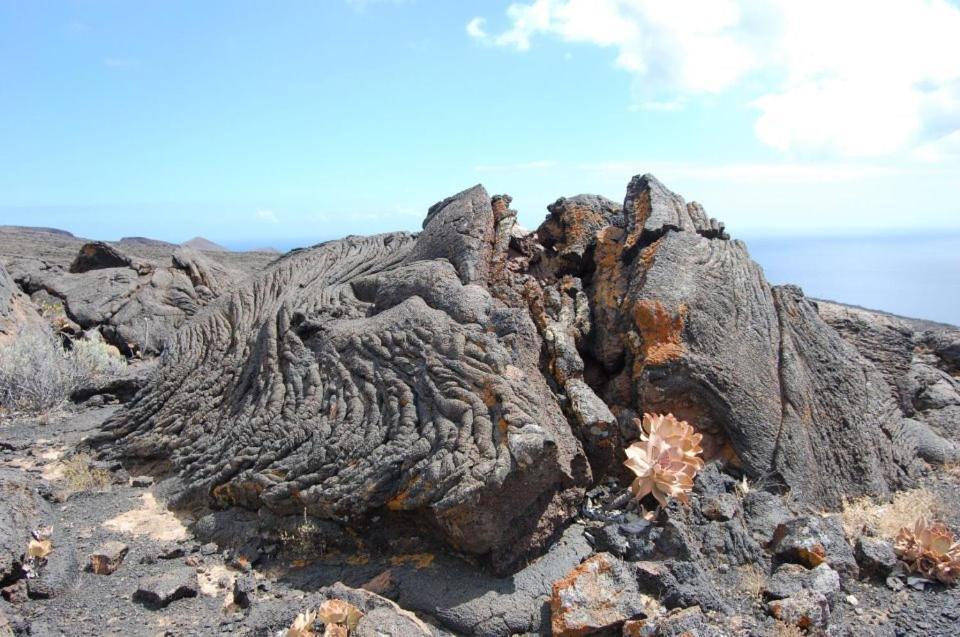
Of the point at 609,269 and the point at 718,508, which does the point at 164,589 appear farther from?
the point at 609,269

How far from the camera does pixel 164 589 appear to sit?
478cm

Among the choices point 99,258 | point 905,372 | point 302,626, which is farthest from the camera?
point 99,258

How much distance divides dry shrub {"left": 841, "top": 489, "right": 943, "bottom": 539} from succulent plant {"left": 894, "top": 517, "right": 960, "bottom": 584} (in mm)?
186

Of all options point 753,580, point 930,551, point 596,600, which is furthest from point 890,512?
point 596,600

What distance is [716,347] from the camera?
6.13 meters

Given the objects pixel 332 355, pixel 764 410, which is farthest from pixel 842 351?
pixel 332 355

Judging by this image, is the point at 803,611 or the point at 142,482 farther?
the point at 142,482

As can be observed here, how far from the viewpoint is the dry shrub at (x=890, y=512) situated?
5496 mm

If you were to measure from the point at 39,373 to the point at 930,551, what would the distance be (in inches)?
360

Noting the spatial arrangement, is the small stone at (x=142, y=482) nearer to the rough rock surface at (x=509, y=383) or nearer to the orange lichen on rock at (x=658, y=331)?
the rough rock surface at (x=509, y=383)

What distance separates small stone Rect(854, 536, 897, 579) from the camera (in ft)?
16.4

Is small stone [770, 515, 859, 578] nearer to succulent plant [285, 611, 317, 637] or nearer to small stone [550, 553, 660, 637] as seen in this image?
small stone [550, 553, 660, 637]

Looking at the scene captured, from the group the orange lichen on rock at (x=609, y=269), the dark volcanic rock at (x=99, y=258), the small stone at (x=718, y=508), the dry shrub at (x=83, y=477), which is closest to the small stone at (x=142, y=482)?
the dry shrub at (x=83, y=477)

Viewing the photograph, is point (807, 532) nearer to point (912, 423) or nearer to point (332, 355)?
point (912, 423)
